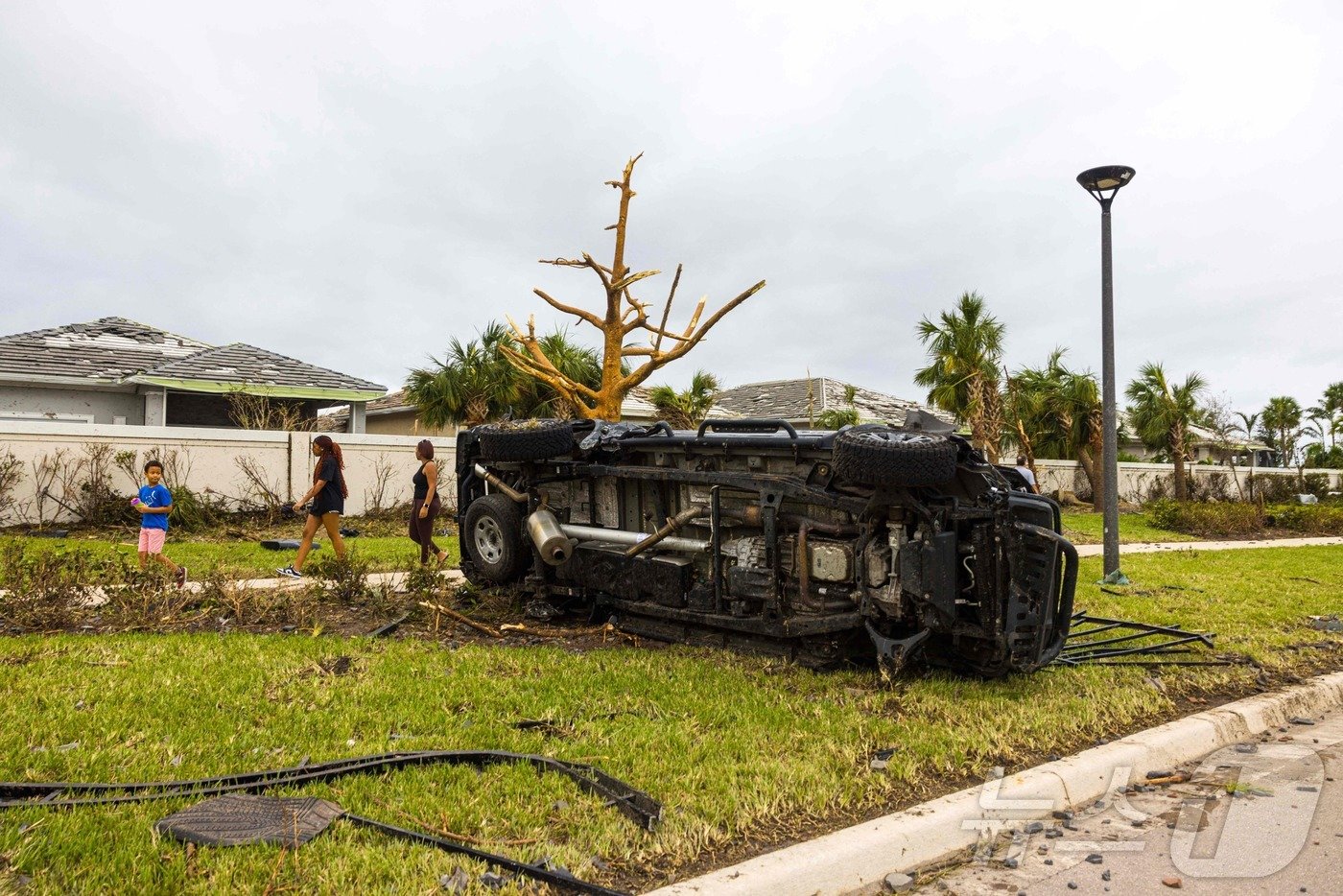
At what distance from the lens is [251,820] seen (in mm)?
3178

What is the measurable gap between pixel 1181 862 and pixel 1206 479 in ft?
99.5

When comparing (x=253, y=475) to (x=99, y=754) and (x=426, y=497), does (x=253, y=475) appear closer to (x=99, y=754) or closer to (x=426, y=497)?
(x=426, y=497)

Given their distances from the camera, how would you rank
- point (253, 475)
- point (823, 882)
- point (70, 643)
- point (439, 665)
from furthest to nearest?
point (253, 475), point (70, 643), point (439, 665), point (823, 882)

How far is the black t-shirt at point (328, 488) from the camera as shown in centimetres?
931

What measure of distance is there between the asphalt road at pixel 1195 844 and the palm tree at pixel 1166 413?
24003 millimetres

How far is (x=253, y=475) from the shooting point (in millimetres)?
15680

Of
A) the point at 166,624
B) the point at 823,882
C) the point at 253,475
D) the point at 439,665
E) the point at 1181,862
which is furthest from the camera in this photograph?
the point at 253,475

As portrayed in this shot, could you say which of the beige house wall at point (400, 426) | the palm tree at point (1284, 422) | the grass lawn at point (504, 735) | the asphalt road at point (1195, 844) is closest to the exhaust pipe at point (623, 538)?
the grass lawn at point (504, 735)

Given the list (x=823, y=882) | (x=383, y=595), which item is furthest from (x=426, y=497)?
(x=823, y=882)

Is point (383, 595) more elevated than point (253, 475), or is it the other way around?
point (253, 475)

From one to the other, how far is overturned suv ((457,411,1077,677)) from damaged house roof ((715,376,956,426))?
19.6m

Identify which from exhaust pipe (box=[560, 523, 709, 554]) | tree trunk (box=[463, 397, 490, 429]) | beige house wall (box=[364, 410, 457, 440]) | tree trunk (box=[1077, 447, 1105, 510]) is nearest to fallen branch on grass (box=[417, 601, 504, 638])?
exhaust pipe (box=[560, 523, 709, 554])

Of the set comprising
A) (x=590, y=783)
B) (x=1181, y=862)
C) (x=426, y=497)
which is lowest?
(x=1181, y=862)

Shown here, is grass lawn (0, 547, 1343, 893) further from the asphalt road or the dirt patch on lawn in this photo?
the asphalt road
